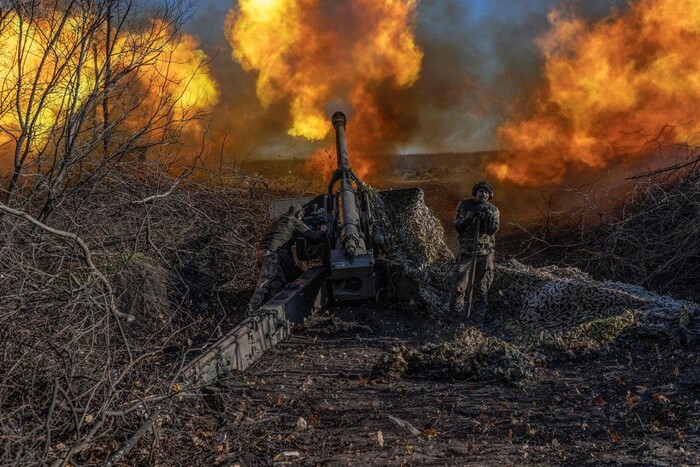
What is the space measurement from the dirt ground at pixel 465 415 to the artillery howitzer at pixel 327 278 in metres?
0.28

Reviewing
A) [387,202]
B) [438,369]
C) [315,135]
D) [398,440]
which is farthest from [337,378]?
[315,135]

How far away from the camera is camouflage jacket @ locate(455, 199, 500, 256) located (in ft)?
28.3

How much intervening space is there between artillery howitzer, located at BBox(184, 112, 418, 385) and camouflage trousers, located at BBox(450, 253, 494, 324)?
80 centimetres

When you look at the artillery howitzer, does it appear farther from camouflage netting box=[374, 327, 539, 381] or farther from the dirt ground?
camouflage netting box=[374, 327, 539, 381]

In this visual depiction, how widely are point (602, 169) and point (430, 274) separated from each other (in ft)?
25.1

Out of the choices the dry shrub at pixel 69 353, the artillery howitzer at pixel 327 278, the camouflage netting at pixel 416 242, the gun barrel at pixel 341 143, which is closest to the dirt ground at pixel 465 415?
the artillery howitzer at pixel 327 278

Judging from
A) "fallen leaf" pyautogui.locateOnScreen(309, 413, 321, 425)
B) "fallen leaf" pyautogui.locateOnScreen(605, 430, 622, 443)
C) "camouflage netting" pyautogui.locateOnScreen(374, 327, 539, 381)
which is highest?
"camouflage netting" pyautogui.locateOnScreen(374, 327, 539, 381)

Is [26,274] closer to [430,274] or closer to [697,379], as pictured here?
[697,379]

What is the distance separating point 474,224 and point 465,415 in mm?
3938

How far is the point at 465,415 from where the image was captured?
5.27 meters

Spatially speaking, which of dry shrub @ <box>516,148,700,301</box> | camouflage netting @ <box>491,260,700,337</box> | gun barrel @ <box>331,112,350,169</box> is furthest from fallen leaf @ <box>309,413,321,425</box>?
dry shrub @ <box>516,148,700,301</box>

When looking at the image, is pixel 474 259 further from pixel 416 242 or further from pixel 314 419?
pixel 314 419

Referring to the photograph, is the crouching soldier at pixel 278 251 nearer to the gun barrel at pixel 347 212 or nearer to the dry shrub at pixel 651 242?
the gun barrel at pixel 347 212

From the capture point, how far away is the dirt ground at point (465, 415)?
177 inches
